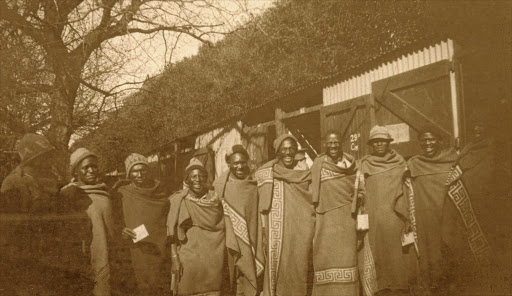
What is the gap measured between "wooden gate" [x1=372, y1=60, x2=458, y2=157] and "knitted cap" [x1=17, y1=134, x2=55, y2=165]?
412cm

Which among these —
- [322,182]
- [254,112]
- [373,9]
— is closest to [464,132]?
[322,182]

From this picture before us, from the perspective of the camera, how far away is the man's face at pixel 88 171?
4289 millimetres

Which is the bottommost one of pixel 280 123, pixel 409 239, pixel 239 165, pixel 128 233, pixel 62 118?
pixel 409 239

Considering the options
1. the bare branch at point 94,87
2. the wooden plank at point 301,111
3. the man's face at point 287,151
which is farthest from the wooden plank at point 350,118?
the bare branch at point 94,87

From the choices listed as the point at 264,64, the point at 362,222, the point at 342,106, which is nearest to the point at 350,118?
the point at 342,106

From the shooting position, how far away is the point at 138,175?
453 centimetres

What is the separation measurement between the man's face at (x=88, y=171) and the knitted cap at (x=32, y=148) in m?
0.32

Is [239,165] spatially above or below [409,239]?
above

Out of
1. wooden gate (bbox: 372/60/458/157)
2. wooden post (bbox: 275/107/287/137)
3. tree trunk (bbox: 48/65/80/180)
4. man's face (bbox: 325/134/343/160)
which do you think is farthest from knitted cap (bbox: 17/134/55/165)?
wooden post (bbox: 275/107/287/137)

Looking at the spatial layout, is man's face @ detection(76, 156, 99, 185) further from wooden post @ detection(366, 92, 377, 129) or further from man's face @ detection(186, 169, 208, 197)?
wooden post @ detection(366, 92, 377, 129)

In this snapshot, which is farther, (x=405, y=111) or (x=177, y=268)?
(x=405, y=111)

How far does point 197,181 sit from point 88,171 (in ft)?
3.31

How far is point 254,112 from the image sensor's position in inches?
402

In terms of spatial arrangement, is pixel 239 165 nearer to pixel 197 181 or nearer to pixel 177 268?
pixel 197 181
